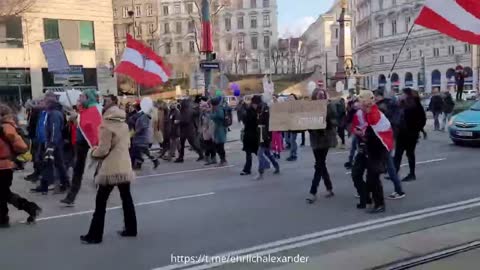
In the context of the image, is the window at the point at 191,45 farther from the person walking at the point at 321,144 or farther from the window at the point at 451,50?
the person walking at the point at 321,144

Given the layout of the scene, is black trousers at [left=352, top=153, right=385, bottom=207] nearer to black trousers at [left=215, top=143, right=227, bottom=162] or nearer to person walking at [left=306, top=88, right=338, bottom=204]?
person walking at [left=306, top=88, right=338, bottom=204]

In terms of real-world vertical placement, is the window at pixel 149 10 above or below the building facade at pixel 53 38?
above

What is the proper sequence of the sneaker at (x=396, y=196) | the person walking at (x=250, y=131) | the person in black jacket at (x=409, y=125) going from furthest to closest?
the person walking at (x=250, y=131) → the person in black jacket at (x=409, y=125) → the sneaker at (x=396, y=196)

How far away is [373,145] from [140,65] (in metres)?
7.85

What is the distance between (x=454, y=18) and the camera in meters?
7.20

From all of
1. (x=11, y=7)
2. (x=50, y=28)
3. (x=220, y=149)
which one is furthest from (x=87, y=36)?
(x=220, y=149)

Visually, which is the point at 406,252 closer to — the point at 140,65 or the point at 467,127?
the point at 140,65

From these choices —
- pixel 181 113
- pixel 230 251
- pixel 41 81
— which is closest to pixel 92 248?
pixel 230 251

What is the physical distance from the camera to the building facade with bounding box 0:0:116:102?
38.8 meters

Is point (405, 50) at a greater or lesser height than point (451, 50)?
greater

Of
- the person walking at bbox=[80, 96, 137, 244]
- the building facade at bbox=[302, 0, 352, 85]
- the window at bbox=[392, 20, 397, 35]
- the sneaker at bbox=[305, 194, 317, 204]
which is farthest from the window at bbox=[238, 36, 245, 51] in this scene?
the person walking at bbox=[80, 96, 137, 244]

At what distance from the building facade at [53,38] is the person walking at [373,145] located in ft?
101

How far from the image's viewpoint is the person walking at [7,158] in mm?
7242

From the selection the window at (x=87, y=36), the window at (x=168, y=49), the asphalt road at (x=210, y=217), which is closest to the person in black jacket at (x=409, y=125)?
the asphalt road at (x=210, y=217)
